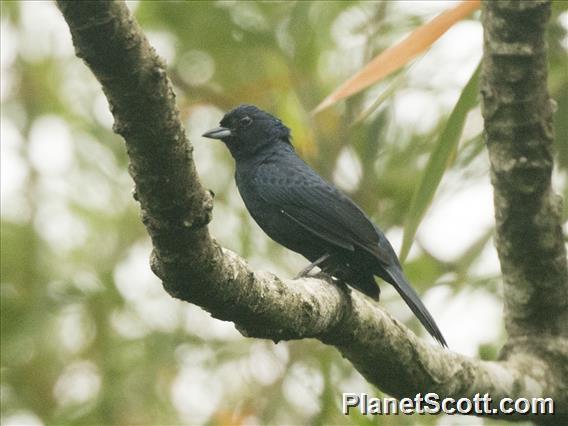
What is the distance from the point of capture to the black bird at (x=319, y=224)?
445 centimetres

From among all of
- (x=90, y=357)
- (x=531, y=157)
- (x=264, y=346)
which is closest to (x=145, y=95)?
(x=531, y=157)

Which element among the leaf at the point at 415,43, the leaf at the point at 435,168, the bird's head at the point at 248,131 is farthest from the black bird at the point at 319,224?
the leaf at the point at 415,43

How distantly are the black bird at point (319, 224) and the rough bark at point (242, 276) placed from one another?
606mm

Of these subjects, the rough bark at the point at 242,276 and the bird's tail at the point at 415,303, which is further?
the bird's tail at the point at 415,303

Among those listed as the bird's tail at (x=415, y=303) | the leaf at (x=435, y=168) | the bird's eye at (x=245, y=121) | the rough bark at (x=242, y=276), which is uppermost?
the bird's eye at (x=245, y=121)

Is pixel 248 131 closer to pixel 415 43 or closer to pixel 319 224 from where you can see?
pixel 319 224

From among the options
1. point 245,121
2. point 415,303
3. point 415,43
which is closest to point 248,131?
point 245,121

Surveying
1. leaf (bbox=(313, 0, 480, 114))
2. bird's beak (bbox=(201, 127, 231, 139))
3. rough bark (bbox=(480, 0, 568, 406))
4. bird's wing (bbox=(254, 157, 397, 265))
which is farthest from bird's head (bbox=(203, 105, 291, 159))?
rough bark (bbox=(480, 0, 568, 406))

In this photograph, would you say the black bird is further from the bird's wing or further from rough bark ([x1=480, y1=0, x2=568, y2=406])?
rough bark ([x1=480, y1=0, x2=568, y2=406])

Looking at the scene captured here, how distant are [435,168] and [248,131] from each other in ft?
4.66

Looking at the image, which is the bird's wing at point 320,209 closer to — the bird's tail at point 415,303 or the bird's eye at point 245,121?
the bird's tail at point 415,303

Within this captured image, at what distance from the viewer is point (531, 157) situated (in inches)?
140

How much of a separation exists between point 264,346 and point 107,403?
0.80 metres

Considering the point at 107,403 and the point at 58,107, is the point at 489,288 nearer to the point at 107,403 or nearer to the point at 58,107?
the point at 107,403
